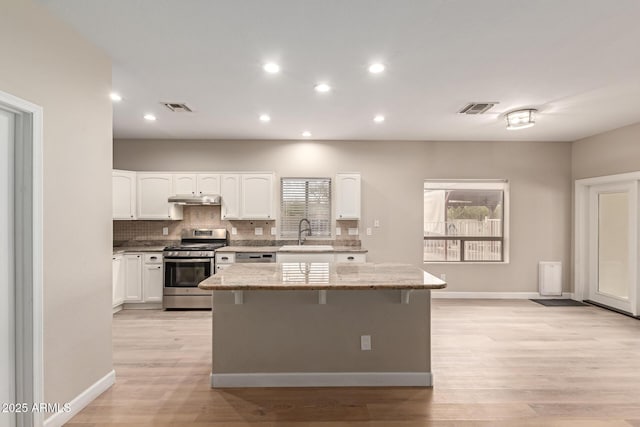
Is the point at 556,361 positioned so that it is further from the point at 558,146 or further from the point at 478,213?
the point at 558,146

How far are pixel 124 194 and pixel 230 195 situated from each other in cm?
156

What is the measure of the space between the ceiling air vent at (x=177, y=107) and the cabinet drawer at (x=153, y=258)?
7.09 feet

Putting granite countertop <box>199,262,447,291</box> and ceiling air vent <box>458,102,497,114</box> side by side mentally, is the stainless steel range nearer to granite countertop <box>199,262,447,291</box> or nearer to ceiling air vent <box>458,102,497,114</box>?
granite countertop <box>199,262,447,291</box>

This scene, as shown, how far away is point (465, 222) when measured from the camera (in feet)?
19.4

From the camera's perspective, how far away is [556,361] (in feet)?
10.8

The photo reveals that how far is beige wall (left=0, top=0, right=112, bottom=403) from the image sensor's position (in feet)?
6.57

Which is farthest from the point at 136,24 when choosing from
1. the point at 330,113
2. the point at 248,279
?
the point at 330,113

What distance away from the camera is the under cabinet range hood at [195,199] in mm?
5266

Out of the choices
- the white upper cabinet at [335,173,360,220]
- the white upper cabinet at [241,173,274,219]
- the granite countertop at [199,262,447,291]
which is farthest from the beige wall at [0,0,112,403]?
the white upper cabinet at [335,173,360,220]

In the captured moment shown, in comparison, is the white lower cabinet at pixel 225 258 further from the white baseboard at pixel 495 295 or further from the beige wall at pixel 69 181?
the white baseboard at pixel 495 295

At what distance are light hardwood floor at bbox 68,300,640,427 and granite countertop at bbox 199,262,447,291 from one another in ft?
2.88

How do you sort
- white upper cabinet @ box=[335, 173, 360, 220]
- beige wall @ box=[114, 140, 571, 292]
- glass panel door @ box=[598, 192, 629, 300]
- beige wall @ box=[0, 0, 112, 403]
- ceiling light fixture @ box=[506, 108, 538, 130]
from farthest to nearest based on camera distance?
1. beige wall @ box=[114, 140, 571, 292]
2. white upper cabinet @ box=[335, 173, 360, 220]
3. glass panel door @ box=[598, 192, 629, 300]
4. ceiling light fixture @ box=[506, 108, 538, 130]
5. beige wall @ box=[0, 0, 112, 403]

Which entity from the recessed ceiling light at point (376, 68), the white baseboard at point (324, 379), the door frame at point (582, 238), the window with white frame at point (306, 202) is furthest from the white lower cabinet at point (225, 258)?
the door frame at point (582, 238)

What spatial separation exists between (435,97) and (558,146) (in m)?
3.49
